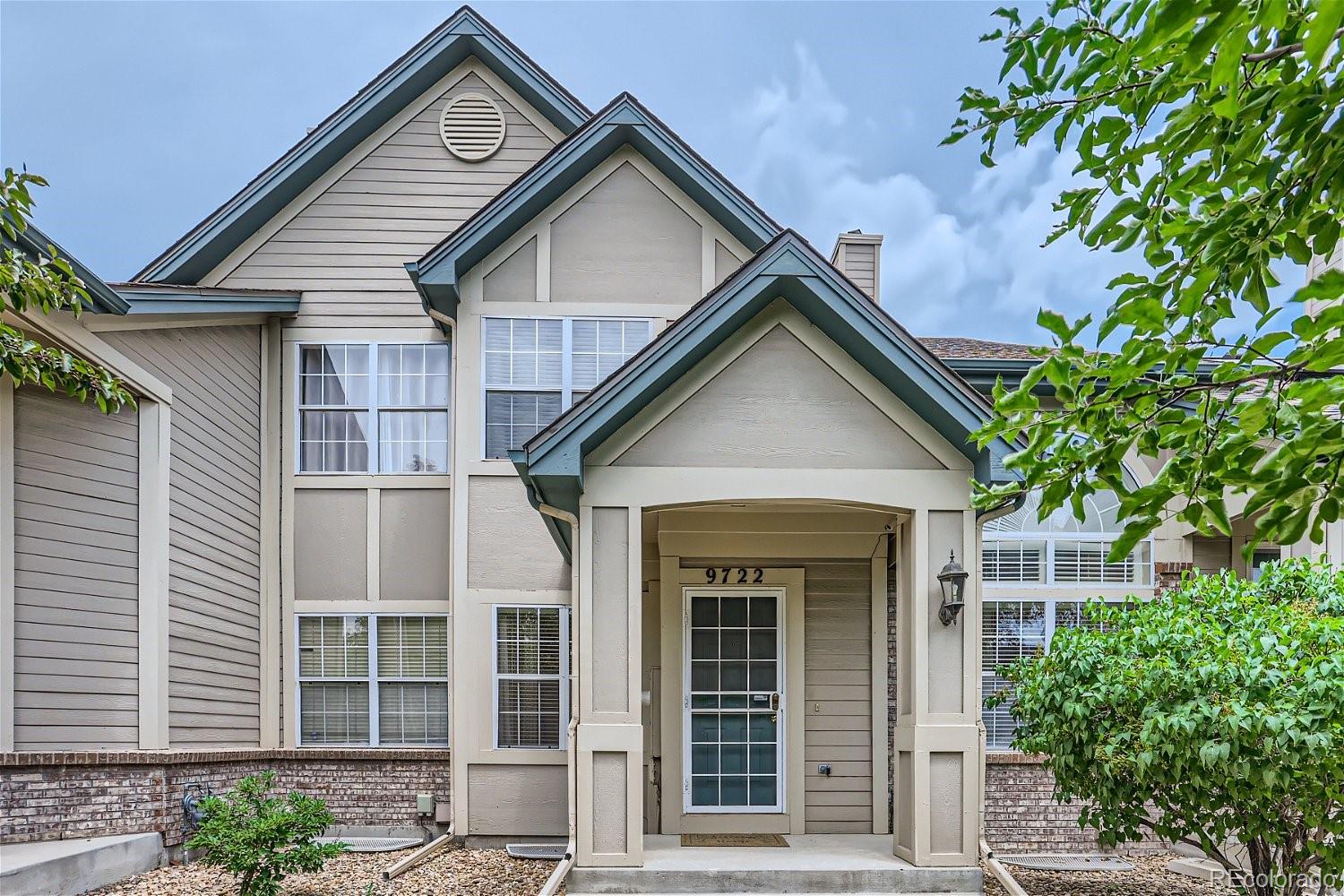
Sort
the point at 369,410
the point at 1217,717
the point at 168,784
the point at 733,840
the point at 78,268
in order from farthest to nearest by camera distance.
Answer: the point at 369,410
the point at 733,840
the point at 168,784
the point at 78,268
the point at 1217,717

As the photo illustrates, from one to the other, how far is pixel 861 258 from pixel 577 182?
3549mm

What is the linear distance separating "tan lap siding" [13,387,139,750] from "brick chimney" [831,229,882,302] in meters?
7.61

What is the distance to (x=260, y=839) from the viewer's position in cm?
720

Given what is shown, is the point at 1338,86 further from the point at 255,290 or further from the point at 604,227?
the point at 255,290

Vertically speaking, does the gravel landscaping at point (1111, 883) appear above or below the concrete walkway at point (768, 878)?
below

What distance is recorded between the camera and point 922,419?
294 inches

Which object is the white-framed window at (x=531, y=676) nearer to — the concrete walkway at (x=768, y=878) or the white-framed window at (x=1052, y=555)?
the concrete walkway at (x=768, y=878)

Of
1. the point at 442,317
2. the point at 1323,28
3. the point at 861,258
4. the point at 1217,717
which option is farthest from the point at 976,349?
the point at 1323,28

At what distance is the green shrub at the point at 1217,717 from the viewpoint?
5773mm

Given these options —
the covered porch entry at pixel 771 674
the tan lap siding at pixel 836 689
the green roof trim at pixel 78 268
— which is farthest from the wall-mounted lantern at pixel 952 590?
the green roof trim at pixel 78 268

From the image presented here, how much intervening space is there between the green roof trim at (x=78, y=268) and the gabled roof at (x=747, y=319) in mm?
3449

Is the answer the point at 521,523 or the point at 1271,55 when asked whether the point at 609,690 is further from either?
the point at 1271,55

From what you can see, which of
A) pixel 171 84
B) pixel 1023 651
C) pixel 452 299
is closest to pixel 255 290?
pixel 452 299

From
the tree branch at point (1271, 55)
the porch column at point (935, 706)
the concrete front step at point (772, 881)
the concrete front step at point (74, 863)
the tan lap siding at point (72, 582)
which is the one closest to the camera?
the tree branch at point (1271, 55)
